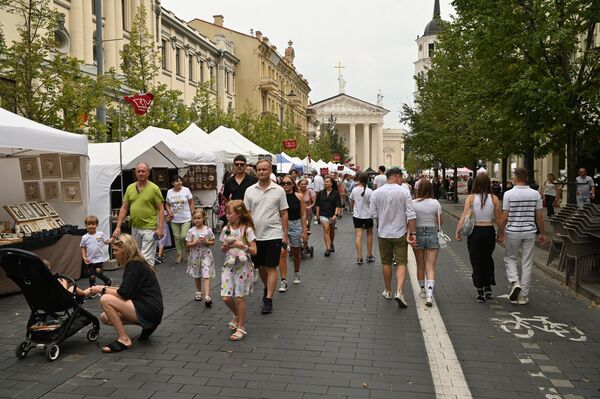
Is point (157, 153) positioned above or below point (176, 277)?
above

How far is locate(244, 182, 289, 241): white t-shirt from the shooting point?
730cm

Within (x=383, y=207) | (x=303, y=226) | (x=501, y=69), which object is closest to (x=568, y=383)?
(x=383, y=207)

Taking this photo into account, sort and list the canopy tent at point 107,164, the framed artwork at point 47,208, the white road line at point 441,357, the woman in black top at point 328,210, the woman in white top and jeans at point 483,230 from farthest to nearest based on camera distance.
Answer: the woman in black top at point 328,210 → the canopy tent at point 107,164 → the framed artwork at point 47,208 → the woman in white top and jeans at point 483,230 → the white road line at point 441,357

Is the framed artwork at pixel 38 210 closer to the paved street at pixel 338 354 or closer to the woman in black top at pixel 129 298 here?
the paved street at pixel 338 354

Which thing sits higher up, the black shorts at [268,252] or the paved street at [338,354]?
the black shorts at [268,252]

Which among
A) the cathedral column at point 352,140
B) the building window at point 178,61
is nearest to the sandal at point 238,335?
the building window at point 178,61

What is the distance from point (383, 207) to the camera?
322 inches

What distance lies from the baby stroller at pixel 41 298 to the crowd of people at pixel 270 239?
13.7 inches

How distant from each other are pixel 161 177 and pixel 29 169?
4479mm

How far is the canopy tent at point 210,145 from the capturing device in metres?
17.9

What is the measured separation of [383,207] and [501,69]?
8201mm

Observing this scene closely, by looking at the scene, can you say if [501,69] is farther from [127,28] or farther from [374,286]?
[127,28]

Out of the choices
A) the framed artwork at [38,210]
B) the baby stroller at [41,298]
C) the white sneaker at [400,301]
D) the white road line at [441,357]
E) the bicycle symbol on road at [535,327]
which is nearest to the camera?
the white road line at [441,357]

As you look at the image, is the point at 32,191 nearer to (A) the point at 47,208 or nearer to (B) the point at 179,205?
(A) the point at 47,208
